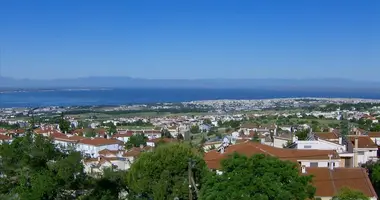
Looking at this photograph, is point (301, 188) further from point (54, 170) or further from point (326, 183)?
point (54, 170)

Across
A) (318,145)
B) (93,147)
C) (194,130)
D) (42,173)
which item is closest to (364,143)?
(318,145)

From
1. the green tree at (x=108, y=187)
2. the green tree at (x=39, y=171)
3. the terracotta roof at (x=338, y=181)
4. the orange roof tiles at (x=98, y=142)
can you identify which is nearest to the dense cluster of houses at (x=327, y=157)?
the terracotta roof at (x=338, y=181)

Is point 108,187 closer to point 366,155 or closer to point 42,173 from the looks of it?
point 42,173

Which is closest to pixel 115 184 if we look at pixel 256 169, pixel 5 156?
pixel 5 156

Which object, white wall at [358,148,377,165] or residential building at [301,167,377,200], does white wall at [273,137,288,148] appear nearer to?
white wall at [358,148,377,165]

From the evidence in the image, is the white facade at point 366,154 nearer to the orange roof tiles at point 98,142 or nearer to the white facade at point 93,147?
the white facade at point 93,147

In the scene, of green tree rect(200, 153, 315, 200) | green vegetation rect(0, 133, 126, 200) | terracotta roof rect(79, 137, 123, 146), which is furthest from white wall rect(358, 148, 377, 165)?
terracotta roof rect(79, 137, 123, 146)
